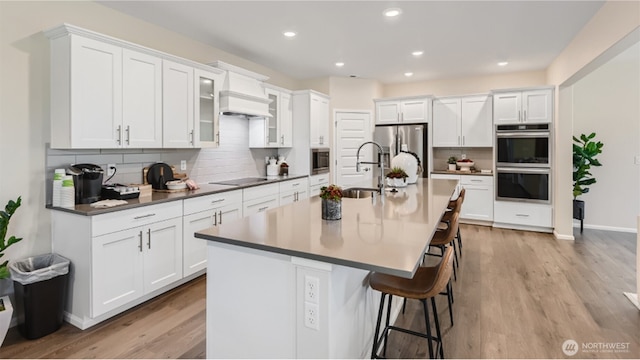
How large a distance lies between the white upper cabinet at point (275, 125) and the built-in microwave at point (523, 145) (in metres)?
3.48

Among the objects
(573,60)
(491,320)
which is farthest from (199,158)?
(573,60)

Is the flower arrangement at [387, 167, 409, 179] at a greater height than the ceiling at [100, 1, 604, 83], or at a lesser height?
lesser

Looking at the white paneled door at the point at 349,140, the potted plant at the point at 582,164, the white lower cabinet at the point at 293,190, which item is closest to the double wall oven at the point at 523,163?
the potted plant at the point at 582,164

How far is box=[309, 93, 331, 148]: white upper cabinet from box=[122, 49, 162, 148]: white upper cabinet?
8.69 ft

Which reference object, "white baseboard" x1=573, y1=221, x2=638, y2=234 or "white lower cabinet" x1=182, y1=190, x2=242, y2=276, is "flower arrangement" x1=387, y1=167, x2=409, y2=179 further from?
"white baseboard" x1=573, y1=221, x2=638, y2=234

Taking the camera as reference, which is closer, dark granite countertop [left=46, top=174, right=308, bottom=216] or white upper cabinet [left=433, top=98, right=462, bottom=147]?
dark granite countertop [left=46, top=174, right=308, bottom=216]

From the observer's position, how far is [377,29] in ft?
12.3

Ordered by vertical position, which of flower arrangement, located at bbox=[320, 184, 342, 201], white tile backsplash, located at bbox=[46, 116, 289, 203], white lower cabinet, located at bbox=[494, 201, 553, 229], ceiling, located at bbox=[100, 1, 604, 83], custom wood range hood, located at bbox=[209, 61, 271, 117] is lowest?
white lower cabinet, located at bbox=[494, 201, 553, 229]

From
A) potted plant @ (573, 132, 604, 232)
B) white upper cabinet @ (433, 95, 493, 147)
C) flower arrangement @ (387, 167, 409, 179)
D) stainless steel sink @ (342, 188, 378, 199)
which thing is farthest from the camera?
white upper cabinet @ (433, 95, 493, 147)

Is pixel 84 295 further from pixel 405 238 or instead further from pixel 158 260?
pixel 405 238

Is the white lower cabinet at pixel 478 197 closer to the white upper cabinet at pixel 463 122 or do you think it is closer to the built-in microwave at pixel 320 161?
the white upper cabinet at pixel 463 122

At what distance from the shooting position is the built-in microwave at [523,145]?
527 centimetres

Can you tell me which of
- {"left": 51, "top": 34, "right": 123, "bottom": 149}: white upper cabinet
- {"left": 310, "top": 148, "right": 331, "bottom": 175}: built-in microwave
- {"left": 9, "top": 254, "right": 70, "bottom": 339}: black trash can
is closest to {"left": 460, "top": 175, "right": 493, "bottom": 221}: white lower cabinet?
{"left": 310, "top": 148, "right": 331, "bottom": 175}: built-in microwave

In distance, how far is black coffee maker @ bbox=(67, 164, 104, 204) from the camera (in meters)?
2.69
